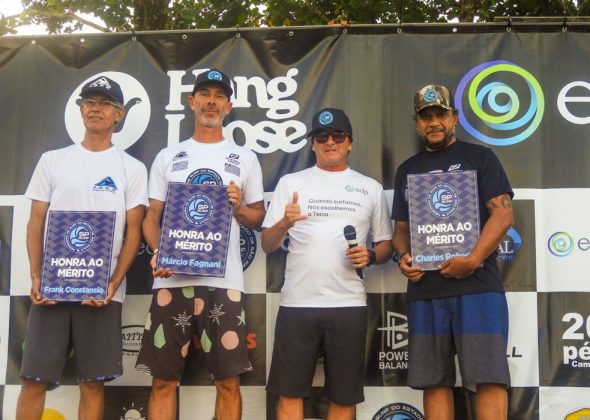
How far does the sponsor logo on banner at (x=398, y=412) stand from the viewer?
3.98 meters

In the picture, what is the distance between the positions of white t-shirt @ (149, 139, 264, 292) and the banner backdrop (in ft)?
1.20

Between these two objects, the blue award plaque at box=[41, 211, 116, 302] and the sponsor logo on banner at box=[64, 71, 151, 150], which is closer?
the blue award plaque at box=[41, 211, 116, 302]

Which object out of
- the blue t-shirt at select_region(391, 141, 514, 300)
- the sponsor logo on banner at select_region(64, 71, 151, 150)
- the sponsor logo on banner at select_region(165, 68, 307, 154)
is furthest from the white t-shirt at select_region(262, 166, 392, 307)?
the sponsor logo on banner at select_region(64, 71, 151, 150)

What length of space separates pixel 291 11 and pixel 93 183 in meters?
A: 3.49

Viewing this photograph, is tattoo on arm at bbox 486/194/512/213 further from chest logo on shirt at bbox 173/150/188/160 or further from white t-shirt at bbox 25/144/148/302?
white t-shirt at bbox 25/144/148/302

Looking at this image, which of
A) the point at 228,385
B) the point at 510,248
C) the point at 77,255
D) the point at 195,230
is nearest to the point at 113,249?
the point at 77,255

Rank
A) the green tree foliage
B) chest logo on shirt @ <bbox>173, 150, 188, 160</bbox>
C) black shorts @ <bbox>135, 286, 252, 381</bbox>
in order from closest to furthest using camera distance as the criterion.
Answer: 1. black shorts @ <bbox>135, 286, 252, 381</bbox>
2. chest logo on shirt @ <bbox>173, 150, 188, 160</bbox>
3. the green tree foliage

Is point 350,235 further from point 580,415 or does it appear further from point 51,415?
point 51,415

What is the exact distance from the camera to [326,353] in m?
3.55

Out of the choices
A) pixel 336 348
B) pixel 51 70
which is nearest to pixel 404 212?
pixel 336 348

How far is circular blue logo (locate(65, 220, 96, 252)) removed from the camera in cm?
364

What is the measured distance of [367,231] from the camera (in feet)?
12.3

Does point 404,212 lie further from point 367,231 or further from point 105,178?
point 105,178

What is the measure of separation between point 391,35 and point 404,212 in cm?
129
